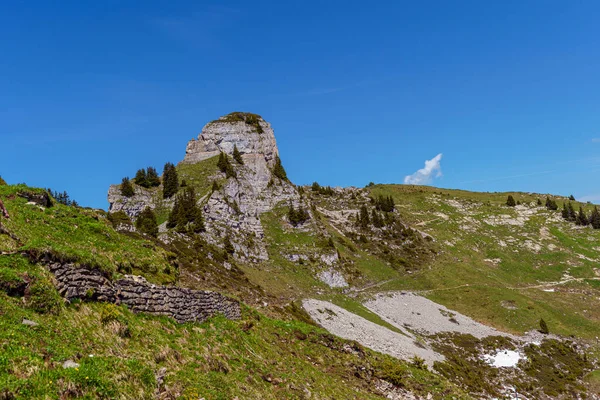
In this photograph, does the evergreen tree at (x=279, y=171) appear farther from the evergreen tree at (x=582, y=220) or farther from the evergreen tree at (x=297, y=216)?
the evergreen tree at (x=582, y=220)

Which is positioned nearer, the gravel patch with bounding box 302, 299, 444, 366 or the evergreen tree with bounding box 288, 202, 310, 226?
the gravel patch with bounding box 302, 299, 444, 366

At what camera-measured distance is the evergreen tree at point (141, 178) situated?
9888 cm

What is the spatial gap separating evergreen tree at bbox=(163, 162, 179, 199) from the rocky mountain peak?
17.5 m

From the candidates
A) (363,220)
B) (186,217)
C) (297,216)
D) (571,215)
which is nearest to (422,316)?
(297,216)

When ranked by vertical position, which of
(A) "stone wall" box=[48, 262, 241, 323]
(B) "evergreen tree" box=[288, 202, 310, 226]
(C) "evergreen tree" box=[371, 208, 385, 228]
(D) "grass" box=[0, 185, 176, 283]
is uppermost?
(C) "evergreen tree" box=[371, 208, 385, 228]

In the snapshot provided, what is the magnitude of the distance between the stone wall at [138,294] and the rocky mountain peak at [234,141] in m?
101

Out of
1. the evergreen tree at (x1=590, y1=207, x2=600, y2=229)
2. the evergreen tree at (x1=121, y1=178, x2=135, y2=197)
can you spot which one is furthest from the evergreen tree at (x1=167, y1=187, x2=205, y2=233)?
the evergreen tree at (x1=590, y1=207, x2=600, y2=229)

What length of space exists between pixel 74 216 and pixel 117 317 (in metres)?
12.4

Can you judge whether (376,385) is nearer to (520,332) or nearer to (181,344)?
(181,344)

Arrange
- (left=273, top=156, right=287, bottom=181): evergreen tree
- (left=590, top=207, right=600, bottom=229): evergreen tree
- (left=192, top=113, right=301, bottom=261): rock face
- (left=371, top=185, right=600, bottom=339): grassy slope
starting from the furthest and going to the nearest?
1. (left=590, top=207, right=600, bottom=229): evergreen tree
2. (left=273, top=156, right=287, bottom=181): evergreen tree
3. (left=192, top=113, right=301, bottom=261): rock face
4. (left=371, top=185, right=600, bottom=339): grassy slope

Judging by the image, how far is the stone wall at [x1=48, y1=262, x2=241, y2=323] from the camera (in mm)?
15117

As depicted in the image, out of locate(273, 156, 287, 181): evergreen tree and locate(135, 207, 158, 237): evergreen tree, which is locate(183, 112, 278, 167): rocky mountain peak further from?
locate(135, 207, 158, 237): evergreen tree

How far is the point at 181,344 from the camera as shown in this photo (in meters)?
17.2

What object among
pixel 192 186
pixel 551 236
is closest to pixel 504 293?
pixel 551 236
